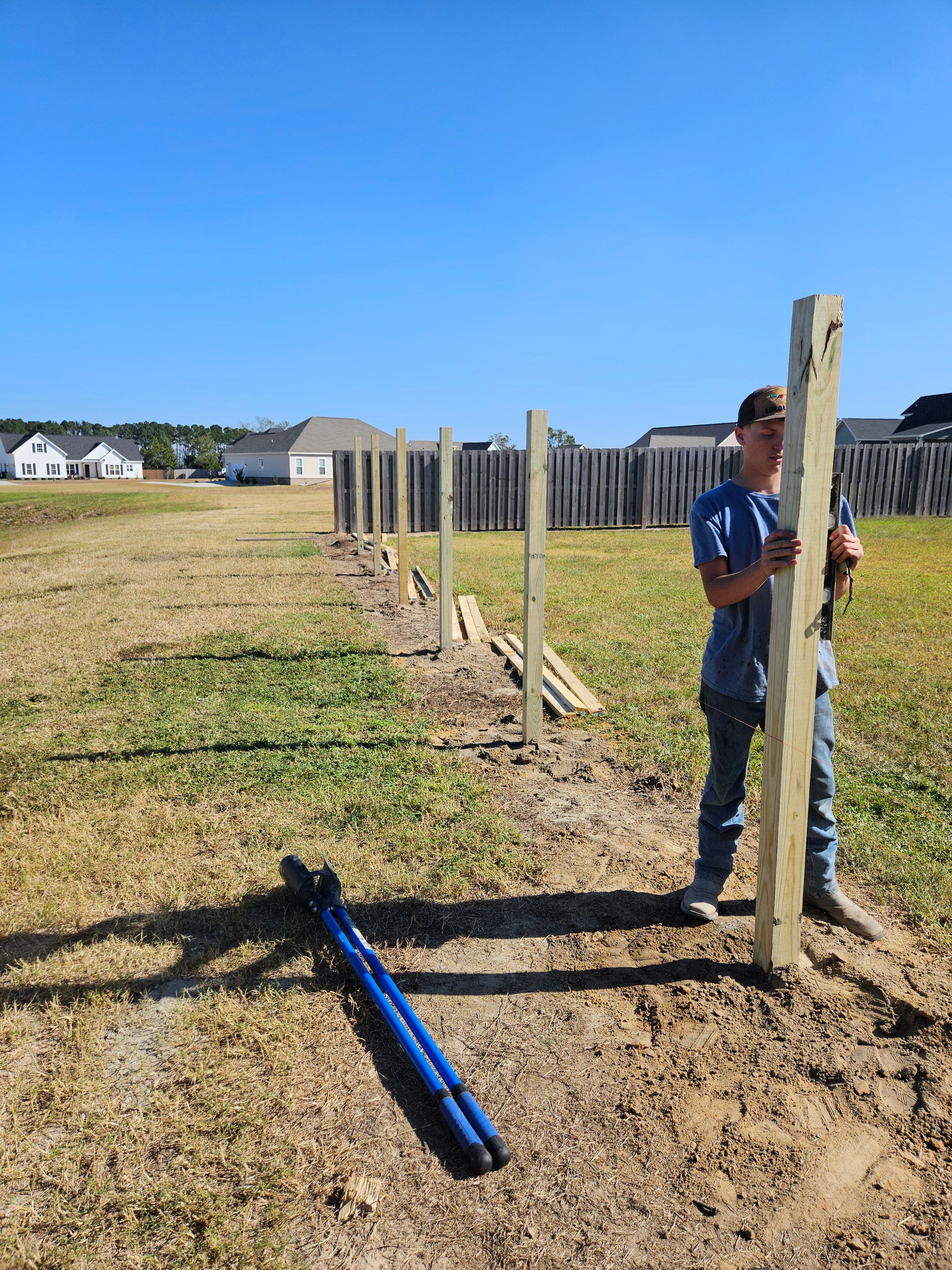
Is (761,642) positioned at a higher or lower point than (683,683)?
higher

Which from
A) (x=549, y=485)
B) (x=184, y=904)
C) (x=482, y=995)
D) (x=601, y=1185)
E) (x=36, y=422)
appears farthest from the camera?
(x=36, y=422)

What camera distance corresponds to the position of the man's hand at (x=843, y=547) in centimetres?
275

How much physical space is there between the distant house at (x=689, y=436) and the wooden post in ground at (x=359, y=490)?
43837 mm

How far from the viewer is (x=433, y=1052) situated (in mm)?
2518

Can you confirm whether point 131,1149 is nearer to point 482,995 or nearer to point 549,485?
point 482,995

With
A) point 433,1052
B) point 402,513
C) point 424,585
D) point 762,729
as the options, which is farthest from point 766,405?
point 424,585

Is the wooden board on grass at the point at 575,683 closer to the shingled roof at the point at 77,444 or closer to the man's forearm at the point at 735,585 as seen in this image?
the man's forearm at the point at 735,585

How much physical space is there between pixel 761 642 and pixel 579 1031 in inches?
61.3

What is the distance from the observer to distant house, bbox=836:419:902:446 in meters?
51.1

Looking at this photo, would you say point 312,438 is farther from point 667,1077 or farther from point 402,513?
point 667,1077

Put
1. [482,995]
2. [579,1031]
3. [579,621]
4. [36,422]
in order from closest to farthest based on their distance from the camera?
1. [579,1031]
2. [482,995]
3. [579,621]
4. [36,422]

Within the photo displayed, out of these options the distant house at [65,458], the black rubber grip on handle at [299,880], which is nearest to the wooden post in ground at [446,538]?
the black rubber grip on handle at [299,880]

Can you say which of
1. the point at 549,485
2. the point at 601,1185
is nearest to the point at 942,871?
the point at 601,1185

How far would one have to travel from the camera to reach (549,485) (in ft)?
74.0
